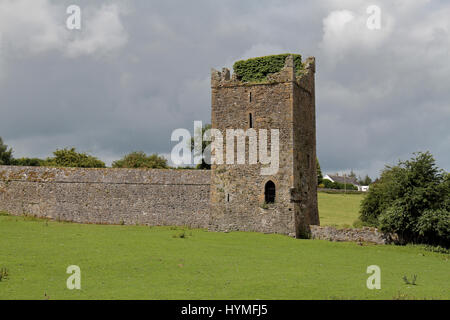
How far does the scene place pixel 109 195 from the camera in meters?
32.4

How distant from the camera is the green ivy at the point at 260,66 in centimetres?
2866

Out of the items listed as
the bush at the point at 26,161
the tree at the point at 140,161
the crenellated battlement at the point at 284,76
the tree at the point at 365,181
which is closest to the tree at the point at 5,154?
the bush at the point at 26,161

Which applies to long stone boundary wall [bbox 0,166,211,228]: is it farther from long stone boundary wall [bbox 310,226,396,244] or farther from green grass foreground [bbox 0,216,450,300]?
long stone boundary wall [bbox 310,226,396,244]

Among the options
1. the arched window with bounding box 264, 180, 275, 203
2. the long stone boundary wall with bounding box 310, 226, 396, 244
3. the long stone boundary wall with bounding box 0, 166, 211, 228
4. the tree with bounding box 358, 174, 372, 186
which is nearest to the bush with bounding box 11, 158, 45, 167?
the long stone boundary wall with bounding box 0, 166, 211, 228

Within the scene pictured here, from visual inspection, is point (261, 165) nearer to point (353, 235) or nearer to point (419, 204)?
point (353, 235)

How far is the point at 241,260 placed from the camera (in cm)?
1888

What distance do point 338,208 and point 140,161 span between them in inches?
1044

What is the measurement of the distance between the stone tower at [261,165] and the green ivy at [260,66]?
18.0 inches

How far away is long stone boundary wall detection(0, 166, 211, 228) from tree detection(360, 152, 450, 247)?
1126cm
